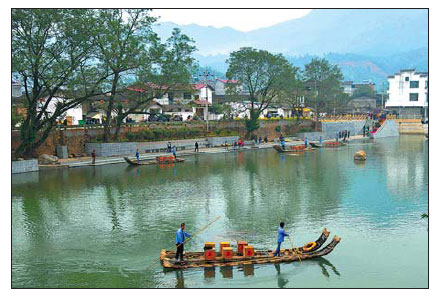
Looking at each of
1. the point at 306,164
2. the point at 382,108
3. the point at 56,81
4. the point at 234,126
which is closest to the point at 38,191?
the point at 56,81

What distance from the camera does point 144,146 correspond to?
62.1 metres

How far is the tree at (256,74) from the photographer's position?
2899 inches

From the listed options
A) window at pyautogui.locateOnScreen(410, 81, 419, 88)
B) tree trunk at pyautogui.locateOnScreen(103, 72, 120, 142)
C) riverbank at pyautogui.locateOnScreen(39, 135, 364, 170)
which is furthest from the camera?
window at pyautogui.locateOnScreen(410, 81, 419, 88)

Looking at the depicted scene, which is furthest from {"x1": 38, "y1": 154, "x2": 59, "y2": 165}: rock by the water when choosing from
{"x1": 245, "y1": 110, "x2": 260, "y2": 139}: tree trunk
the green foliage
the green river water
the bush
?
the green foliage

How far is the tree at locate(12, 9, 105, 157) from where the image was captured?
1730 inches

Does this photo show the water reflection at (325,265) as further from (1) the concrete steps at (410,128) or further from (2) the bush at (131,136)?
(1) the concrete steps at (410,128)

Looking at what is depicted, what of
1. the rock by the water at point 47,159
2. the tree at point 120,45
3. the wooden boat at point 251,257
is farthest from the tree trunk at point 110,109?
the wooden boat at point 251,257

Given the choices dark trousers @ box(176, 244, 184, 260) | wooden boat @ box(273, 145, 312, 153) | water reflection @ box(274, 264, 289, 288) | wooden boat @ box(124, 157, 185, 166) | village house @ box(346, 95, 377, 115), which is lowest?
water reflection @ box(274, 264, 289, 288)

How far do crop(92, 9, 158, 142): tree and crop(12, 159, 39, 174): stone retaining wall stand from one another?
1185cm

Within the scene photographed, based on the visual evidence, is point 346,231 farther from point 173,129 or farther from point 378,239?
point 173,129

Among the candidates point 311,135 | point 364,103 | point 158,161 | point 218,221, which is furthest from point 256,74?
point 364,103

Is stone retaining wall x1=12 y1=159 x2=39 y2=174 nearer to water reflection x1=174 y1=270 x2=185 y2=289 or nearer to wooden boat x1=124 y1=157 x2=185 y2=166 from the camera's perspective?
wooden boat x1=124 y1=157 x2=185 y2=166

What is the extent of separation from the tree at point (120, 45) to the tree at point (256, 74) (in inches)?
769

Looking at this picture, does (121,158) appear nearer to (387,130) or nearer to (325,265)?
(325,265)
